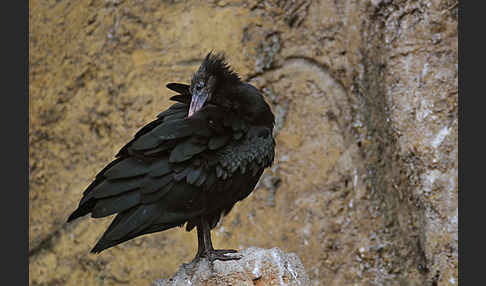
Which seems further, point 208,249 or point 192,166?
point 208,249

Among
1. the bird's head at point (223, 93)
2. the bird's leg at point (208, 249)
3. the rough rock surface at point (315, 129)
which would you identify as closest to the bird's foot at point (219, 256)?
the bird's leg at point (208, 249)

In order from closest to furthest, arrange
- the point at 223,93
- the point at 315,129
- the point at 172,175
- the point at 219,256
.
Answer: the point at 172,175 < the point at 219,256 < the point at 223,93 < the point at 315,129

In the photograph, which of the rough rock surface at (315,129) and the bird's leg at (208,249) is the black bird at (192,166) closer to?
the bird's leg at (208,249)

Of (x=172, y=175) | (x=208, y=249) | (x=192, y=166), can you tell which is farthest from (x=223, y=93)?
(x=208, y=249)

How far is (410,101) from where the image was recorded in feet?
18.8

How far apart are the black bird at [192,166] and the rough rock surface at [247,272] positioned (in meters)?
0.11

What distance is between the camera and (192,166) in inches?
147

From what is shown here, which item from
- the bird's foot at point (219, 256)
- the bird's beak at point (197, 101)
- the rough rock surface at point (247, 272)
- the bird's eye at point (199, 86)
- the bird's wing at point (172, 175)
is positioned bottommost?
the rough rock surface at point (247, 272)

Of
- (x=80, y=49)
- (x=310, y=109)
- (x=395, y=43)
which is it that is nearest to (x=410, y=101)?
(x=395, y=43)

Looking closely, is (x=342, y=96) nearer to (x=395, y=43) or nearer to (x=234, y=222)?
(x=395, y=43)

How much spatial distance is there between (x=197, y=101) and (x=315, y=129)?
6.33 feet

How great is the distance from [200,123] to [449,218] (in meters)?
2.85

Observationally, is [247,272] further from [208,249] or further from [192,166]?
[192,166]

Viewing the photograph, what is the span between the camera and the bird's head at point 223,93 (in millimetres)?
3952
